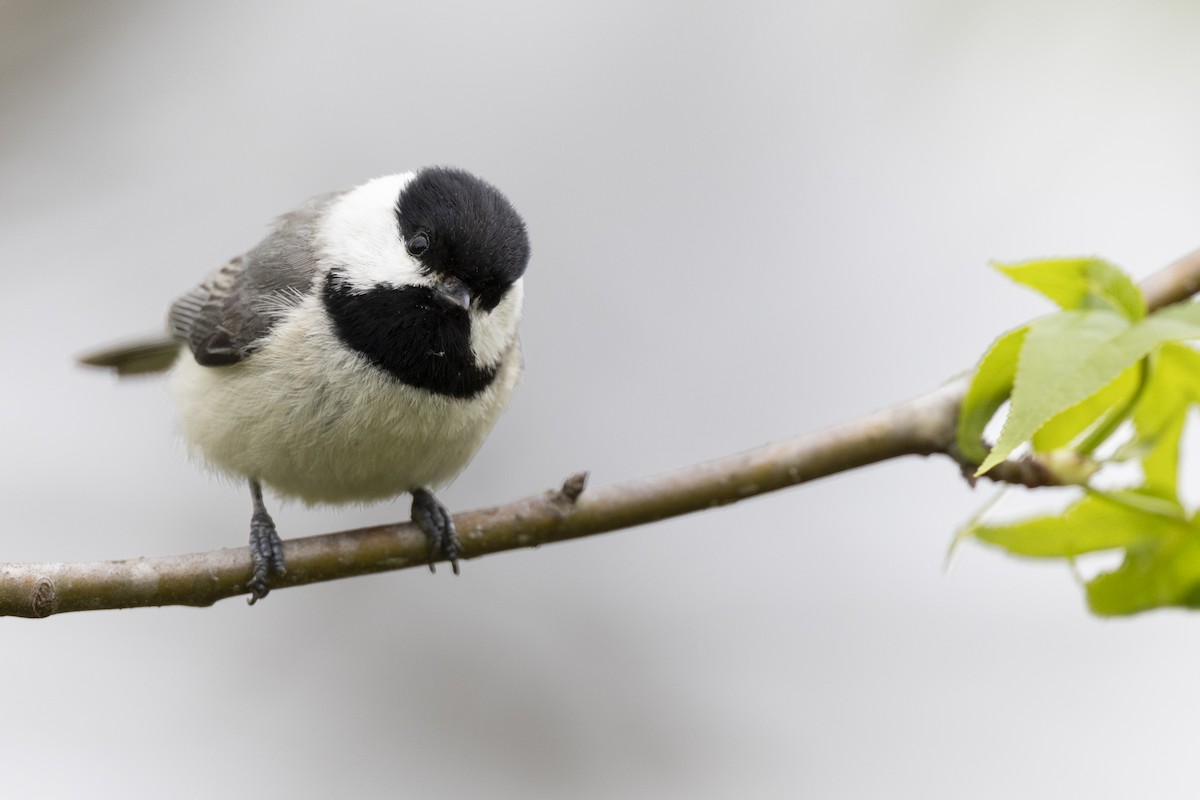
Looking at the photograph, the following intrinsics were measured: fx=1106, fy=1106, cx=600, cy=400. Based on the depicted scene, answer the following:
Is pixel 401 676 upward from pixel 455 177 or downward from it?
downward

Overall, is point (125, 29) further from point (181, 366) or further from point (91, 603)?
point (91, 603)

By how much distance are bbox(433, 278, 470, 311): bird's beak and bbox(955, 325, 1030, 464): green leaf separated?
1.14 m

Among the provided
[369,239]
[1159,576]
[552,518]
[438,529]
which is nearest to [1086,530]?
[1159,576]

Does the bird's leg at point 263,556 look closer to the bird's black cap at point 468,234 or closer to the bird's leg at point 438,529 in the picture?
the bird's leg at point 438,529

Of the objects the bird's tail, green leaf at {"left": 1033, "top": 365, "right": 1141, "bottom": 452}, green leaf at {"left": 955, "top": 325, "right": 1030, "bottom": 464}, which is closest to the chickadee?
the bird's tail

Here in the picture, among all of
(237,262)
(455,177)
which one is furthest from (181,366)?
(455,177)

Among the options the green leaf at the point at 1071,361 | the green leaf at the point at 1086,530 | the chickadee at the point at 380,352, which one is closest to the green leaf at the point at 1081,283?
the green leaf at the point at 1071,361

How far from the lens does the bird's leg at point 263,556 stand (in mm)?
2049

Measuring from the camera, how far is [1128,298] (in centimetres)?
112

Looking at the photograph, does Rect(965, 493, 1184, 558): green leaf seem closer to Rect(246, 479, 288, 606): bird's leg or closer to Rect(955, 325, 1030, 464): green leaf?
Rect(955, 325, 1030, 464): green leaf

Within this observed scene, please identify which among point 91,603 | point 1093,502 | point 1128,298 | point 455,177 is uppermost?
point 1128,298

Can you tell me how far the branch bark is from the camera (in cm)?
164

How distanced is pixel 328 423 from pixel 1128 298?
1.73 meters

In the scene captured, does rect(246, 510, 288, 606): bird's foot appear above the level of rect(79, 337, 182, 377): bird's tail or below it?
above
